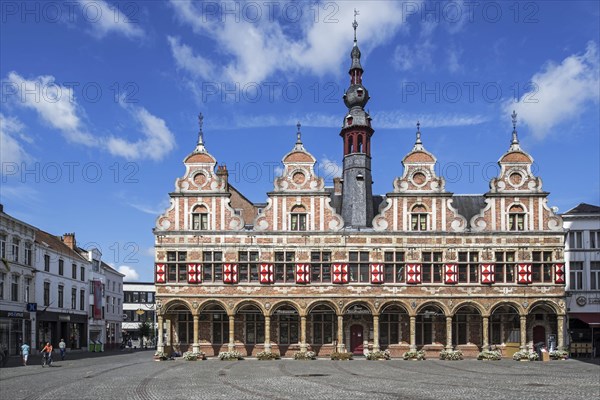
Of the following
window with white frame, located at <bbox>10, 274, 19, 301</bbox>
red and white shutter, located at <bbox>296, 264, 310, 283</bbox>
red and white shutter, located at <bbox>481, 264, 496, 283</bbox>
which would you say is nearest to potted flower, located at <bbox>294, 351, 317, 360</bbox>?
red and white shutter, located at <bbox>296, 264, 310, 283</bbox>

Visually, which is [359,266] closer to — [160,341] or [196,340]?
[196,340]

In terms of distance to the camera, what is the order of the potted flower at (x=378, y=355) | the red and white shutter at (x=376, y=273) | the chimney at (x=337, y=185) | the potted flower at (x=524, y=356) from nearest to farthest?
1. the potted flower at (x=524, y=356)
2. the potted flower at (x=378, y=355)
3. the red and white shutter at (x=376, y=273)
4. the chimney at (x=337, y=185)

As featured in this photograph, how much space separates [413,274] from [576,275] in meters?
12.2

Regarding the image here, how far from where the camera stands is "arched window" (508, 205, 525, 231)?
44531mm

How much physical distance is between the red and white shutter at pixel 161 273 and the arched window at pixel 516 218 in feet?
72.7

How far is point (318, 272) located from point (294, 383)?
18969mm

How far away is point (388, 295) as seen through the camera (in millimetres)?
44031

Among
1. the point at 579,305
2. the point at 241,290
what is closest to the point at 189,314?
the point at 241,290

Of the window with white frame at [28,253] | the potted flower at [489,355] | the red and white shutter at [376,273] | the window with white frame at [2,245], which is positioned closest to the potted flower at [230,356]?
the red and white shutter at [376,273]

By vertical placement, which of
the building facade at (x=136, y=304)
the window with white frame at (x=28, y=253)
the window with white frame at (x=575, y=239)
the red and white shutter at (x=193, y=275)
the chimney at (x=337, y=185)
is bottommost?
the building facade at (x=136, y=304)

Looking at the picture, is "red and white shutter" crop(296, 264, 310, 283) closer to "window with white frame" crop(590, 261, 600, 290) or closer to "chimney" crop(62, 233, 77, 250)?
"window with white frame" crop(590, 261, 600, 290)

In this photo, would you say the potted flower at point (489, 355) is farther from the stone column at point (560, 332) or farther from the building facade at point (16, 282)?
the building facade at point (16, 282)

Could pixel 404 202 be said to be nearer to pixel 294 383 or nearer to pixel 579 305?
pixel 579 305

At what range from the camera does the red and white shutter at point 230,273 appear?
44.0 meters
